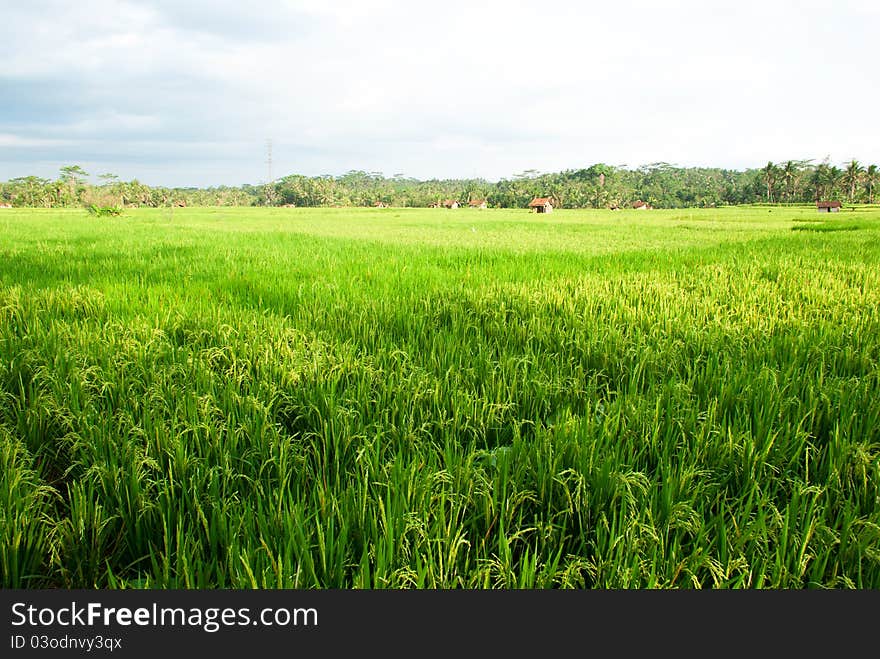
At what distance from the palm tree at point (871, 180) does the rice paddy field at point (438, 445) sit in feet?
291

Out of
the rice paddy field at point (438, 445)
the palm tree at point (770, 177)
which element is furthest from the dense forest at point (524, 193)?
the rice paddy field at point (438, 445)

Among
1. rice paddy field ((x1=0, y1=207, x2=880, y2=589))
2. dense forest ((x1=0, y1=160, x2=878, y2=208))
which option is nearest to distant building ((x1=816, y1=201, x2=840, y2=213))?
dense forest ((x1=0, y1=160, x2=878, y2=208))

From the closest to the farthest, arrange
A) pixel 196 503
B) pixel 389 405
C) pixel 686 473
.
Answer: pixel 196 503, pixel 686 473, pixel 389 405

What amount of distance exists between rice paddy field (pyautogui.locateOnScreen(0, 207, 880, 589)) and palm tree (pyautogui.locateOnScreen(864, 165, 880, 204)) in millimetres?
88671

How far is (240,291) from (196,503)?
4.42 m

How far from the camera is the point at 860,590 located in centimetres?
128

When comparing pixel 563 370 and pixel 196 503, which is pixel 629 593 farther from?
pixel 563 370

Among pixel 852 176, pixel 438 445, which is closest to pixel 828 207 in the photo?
pixel 852 176

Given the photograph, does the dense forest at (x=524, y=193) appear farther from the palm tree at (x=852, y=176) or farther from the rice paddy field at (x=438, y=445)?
the rice paddy field at (x=438, y=445)

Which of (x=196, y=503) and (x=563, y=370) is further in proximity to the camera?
(x=563, y=370)

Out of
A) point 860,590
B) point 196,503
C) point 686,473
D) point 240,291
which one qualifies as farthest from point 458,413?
point 240,291

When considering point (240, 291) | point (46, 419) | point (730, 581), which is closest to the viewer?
point (730, 581)

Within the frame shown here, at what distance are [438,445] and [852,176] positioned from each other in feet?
311

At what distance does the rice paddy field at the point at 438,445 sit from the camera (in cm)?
139
